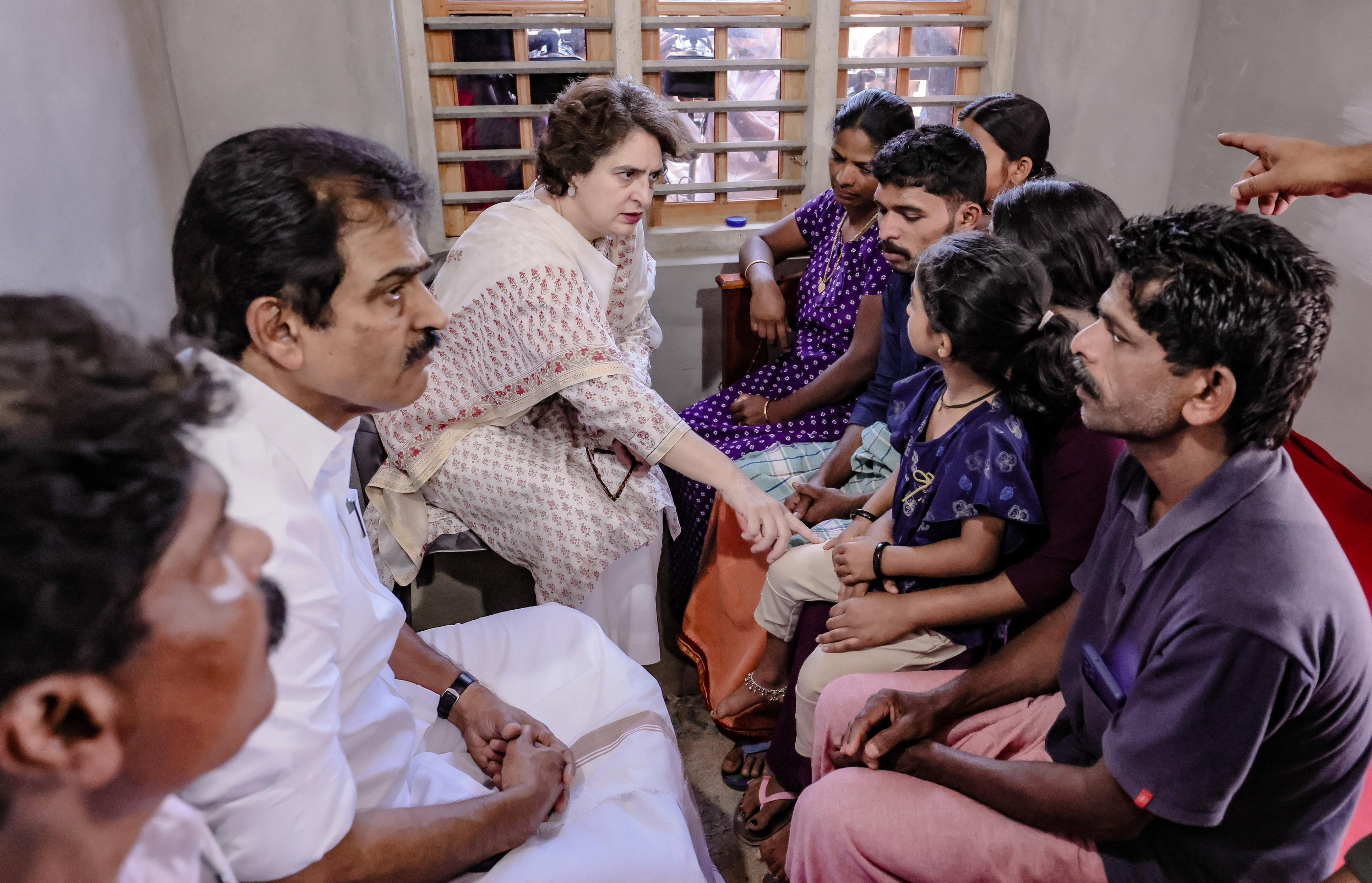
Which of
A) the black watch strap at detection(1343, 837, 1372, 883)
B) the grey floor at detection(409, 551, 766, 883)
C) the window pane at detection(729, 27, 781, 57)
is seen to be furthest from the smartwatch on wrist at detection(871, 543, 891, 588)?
the window pane at detection(729, 27, 781, 57)

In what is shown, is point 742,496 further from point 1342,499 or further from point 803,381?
point 1342,499

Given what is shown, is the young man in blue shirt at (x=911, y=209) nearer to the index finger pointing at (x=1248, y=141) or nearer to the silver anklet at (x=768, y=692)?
the silver anklet at (x=768, y=692)

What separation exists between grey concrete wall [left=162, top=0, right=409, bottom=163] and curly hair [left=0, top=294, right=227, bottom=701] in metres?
2.76

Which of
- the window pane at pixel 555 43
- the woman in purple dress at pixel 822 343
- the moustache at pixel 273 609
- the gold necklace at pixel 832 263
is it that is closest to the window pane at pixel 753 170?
the window pane at pixel 555 43

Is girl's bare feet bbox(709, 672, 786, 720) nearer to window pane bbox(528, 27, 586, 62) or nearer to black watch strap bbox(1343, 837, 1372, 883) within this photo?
black watch strap bbox(1343, 837, 1372, 883)

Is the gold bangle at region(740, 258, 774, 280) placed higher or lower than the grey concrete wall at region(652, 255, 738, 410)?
higher

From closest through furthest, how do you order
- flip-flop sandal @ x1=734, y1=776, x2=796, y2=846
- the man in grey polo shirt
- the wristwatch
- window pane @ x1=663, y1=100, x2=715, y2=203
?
the man in grey polo shirt → the wristwatch → flip-flop sandal @ x1=734, y1=776, x2=796, y2=846 → window pane @ x1=663, y1=100, x2=715, y2=203

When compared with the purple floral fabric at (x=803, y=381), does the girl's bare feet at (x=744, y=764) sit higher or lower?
lower

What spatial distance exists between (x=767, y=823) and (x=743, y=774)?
19 centimetres

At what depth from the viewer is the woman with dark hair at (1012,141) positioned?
245 centimetres

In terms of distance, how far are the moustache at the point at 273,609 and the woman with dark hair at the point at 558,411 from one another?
140 cm

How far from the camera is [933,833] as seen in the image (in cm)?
122

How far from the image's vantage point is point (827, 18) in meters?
3.39

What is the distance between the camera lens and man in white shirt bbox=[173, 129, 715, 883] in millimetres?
786
